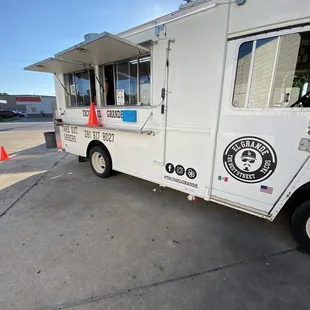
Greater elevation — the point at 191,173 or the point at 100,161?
the point at 191,173

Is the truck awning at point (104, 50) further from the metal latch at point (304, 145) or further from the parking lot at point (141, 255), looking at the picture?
the parking lot at point (141, 255)

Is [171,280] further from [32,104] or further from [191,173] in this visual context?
[32,104]

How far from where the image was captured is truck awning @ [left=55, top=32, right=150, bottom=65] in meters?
2.52

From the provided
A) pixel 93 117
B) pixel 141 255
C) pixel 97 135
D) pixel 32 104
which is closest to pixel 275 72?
pixel 141 255

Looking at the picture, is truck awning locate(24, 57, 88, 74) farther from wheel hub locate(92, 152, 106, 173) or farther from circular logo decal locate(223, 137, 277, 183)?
circular logo decal locate(223, 137, 277, 183)

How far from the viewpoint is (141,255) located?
7.29ft

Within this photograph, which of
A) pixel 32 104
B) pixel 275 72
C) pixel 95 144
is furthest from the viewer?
pixel 32 104

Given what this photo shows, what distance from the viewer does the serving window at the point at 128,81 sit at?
10.3ft

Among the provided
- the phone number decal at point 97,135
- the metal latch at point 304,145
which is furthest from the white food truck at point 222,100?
the phone number decal at point 97,135

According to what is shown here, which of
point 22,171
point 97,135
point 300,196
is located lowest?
point 22,171

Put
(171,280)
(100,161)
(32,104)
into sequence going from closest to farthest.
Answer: (171,280), (100,161), (32,104)

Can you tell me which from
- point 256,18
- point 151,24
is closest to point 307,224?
point 256,18

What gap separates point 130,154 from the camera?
3.60 metres

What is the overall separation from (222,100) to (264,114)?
52cm
